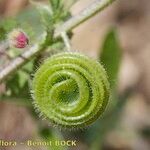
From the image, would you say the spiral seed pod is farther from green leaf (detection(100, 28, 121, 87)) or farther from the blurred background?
the blurred background

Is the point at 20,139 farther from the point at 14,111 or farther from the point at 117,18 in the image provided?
the point at 117,18

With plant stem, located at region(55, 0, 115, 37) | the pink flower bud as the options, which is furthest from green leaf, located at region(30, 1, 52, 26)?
the pink flower bud

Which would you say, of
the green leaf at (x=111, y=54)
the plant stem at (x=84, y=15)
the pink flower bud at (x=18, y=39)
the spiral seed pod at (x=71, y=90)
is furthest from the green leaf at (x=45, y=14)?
the green leaf at (x=111, y=54)

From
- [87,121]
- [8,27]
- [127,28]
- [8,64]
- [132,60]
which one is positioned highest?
[127,28]

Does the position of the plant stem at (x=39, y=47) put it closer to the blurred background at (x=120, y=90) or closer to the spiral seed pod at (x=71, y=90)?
the spiral seed pod at (x=71, y=90)

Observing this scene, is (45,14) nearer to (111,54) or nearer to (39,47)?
(39,47)

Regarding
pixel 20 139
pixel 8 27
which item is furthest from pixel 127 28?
pixel 8 27

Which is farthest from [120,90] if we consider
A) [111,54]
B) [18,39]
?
[18,39]
